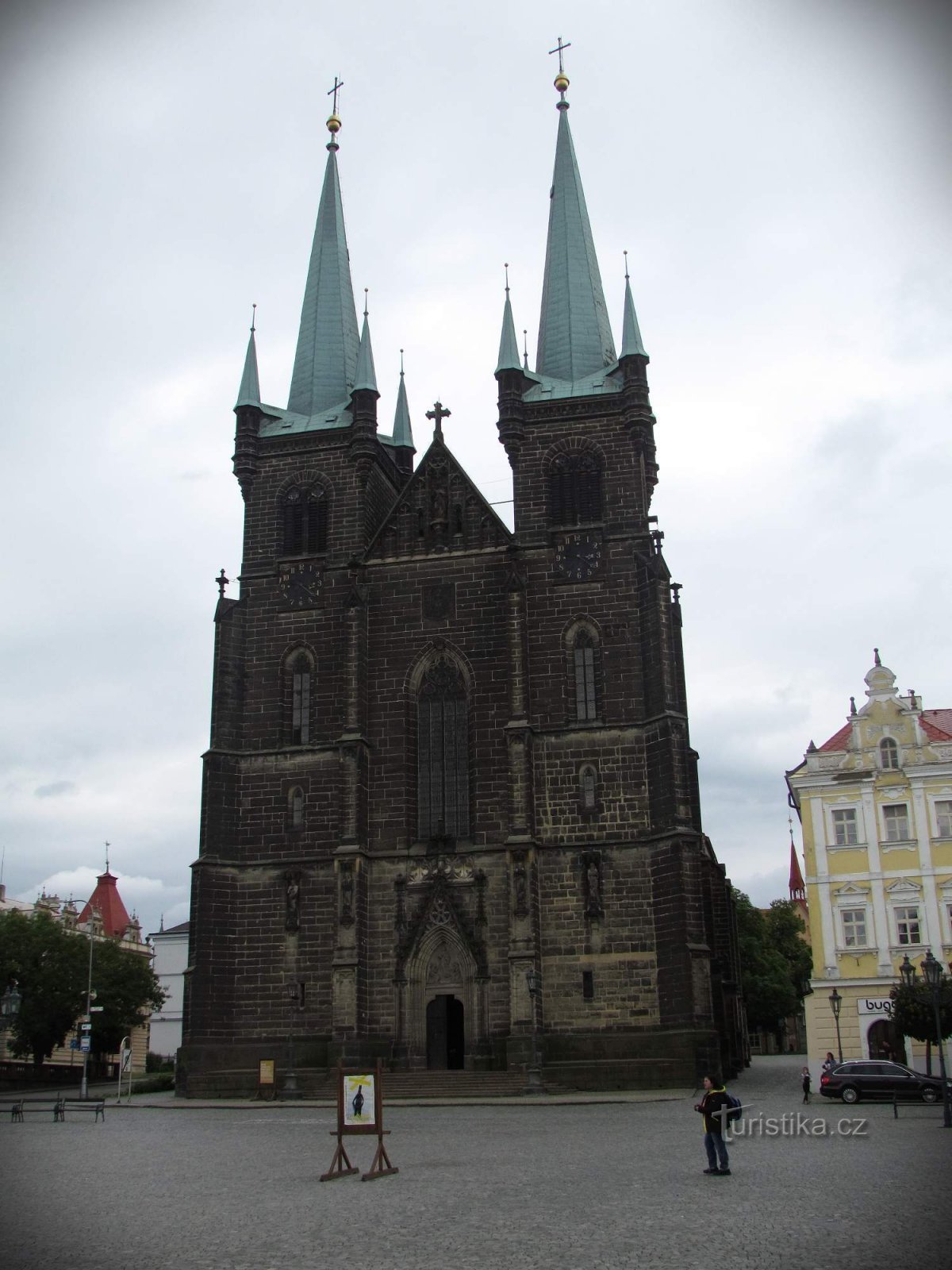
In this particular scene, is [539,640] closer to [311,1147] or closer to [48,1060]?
[311,1147]

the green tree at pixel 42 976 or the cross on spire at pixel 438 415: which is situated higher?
the cross on spire at pixel 438 415

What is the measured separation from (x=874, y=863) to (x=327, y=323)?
2939cm

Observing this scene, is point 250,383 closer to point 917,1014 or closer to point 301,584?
point 301,584

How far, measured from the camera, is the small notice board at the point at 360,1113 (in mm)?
18031

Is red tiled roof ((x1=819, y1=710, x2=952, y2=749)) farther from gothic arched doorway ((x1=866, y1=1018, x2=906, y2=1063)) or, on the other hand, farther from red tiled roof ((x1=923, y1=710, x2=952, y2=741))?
gothic arched doorway ((x1=866, y1=1018, x2=906, y2=1063))

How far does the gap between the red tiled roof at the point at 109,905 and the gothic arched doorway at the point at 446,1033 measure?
172ft

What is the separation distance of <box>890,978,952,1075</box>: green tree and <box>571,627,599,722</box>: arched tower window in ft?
41.2

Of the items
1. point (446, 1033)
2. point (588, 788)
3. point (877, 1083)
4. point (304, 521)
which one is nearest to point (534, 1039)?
point (446, 1033)

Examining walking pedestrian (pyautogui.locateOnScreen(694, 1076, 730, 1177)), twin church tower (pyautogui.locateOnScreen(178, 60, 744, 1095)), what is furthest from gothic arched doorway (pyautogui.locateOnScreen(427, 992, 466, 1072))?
walking pedestrian (pyautogui.locateOnScreen(694, 1076, 730, 1177))

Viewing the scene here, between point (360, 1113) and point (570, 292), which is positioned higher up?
point (570, 292)

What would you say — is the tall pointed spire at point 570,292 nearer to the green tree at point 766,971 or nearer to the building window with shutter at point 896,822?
the building window with shutter at point 896,822

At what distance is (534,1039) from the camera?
127 ft

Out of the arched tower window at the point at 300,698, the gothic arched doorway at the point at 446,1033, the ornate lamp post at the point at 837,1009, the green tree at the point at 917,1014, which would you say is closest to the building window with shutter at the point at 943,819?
the ornate lamp post at the point at 837,1009

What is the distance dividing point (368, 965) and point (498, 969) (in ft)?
13.5
